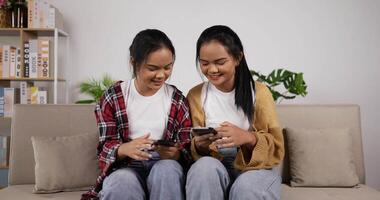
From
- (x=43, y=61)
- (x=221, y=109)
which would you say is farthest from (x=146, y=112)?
(x=43, y=61)

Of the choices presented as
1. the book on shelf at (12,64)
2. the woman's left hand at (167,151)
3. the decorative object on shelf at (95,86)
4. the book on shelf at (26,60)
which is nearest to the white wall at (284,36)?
the decorative object on shelf at (95,86)

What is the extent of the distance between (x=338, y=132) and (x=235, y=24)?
5.94 ft

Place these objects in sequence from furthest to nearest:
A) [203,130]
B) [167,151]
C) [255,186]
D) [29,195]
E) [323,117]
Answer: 1. [323,117]
2. [29,195]
3. [167,151]
4. [203,130]
5. [255,186]

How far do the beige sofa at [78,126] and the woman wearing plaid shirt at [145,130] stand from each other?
0.41 metres

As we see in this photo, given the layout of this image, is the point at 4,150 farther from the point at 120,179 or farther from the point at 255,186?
the point at 255,186

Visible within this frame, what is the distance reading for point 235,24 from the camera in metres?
3.67

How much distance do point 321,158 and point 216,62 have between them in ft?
2.69

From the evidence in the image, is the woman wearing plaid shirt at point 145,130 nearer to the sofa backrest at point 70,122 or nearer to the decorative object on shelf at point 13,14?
the sofa backrest at point 70,122

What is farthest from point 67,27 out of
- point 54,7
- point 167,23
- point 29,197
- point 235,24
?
point 29,197

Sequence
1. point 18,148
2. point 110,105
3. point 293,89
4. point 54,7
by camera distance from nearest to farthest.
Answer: point 110,105 → point 18,148 → point 293,89 → point 54,7

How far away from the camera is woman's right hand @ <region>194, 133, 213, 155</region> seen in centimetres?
164

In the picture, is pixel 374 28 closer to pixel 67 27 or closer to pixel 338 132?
pixel 338 132

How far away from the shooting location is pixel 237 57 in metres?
1.74

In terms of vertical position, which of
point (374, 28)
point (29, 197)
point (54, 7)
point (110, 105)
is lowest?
point (29, 197)
